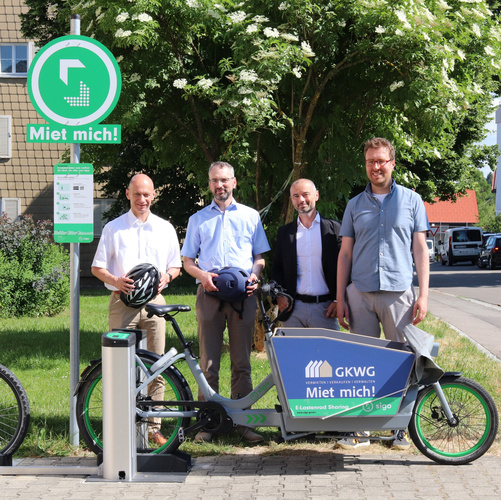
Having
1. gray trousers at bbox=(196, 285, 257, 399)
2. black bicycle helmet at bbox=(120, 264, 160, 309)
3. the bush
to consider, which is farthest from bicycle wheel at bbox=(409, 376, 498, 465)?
the bush

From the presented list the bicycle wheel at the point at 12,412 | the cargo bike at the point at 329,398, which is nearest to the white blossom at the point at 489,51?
the cargo bike at the point at 329,398

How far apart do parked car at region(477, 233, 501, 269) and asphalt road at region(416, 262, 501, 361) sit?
39.3ft

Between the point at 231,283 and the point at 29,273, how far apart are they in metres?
10.6

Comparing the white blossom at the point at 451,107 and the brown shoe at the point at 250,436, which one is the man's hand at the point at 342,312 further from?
the white blossom at the point at 451,107

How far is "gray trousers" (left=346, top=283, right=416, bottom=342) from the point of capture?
5.78 meters

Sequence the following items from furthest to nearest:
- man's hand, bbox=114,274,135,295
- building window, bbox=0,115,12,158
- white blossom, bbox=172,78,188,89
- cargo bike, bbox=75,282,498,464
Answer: building window, bbox=0,115,12,158 → white blossom, bbox=172,78,188,89 → man's hand, bbox=114,274,135,295 → cargo bike, bbox=75,282,498,464

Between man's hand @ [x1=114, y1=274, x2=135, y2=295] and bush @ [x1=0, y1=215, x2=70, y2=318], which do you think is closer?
man's hand @ [x1=114, y1=274, x2=135, y2=295]

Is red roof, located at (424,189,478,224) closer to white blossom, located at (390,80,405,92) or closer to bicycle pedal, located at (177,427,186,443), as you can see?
white blossom, located at (390,80,405,92)

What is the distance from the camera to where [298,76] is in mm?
8383

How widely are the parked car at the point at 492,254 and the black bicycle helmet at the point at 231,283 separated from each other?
3636cm

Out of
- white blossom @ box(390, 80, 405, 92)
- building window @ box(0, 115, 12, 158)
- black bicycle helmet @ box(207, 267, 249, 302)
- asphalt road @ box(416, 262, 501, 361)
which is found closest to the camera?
black bicycle helmet @ box(207, 267, 249, 302)

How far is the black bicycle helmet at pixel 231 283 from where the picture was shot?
595cm

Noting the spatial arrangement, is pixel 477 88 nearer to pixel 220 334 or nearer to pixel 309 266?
pixel 309 266

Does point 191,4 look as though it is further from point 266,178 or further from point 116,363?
point 116,363
